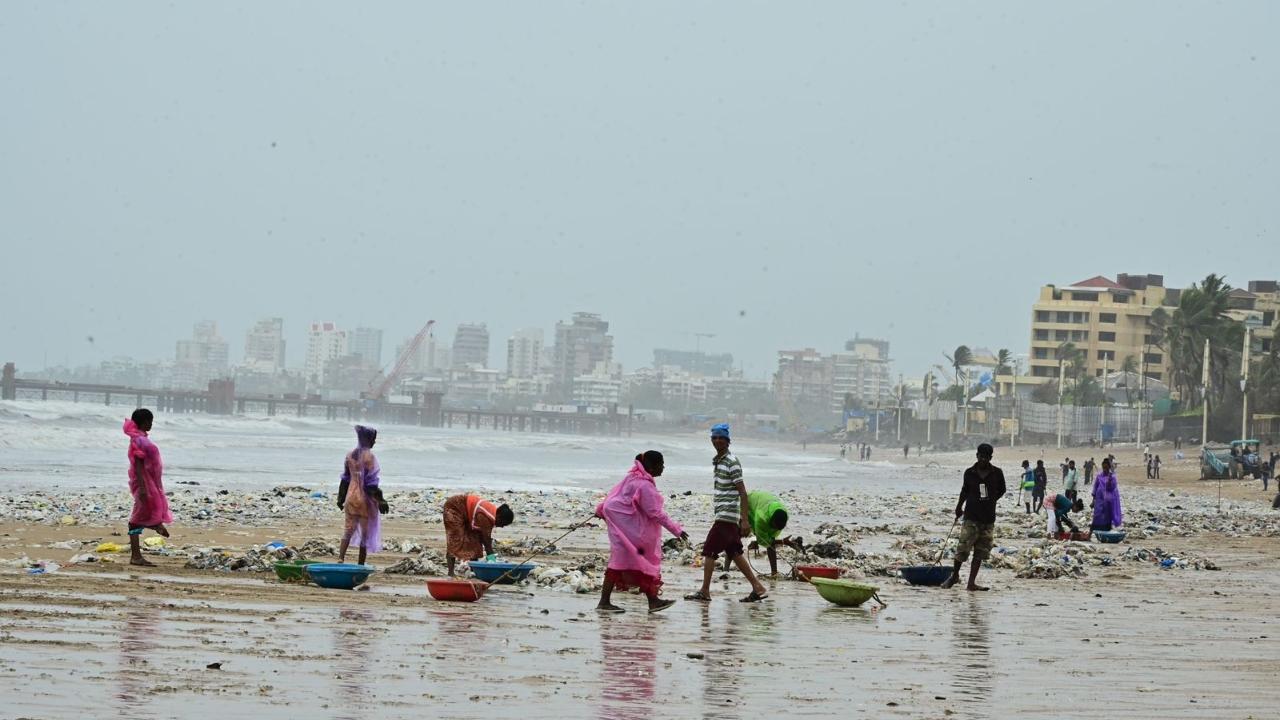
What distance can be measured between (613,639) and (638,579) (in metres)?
1.63

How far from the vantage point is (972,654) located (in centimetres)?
1001

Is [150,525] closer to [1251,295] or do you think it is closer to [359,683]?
[359,683]

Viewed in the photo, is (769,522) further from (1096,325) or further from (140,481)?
(1096,325)

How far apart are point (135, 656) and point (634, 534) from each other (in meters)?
4.57

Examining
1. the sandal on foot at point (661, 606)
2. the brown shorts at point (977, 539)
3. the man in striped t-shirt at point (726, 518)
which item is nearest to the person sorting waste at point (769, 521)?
the man in striped t-shirt at point (726, 518)

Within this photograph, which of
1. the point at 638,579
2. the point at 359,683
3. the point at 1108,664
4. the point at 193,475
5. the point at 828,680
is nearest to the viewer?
the point at 359,683

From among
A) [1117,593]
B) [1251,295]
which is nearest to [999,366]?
[1251,295]

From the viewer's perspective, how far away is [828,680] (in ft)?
28.4

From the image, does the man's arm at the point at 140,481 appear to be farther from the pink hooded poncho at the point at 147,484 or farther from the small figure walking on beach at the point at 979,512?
the small figure walking on beach at the point at 979,512

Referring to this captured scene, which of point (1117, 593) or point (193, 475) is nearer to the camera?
point (1117, 593)

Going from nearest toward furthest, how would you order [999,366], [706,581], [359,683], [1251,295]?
1. [359,683]
2. [706,581]
3. [1251,295]
4. [999,366]

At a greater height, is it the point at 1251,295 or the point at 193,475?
the point at 1251,295

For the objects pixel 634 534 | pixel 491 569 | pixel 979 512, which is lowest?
pixel 491 569

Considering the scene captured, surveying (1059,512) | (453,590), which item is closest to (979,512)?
(453,590)
